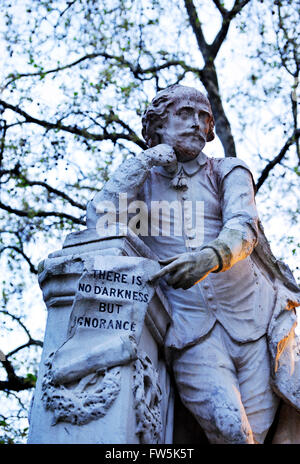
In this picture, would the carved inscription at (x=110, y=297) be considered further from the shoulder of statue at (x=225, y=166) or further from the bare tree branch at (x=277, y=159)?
the bare tree branch at (x=277, y=159)

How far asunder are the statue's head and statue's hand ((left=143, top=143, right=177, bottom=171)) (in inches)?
4.9

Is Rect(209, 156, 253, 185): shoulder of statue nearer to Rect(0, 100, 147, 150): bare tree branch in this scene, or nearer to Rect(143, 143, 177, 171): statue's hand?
Rect(143, 143, 177, 171): statue's hand

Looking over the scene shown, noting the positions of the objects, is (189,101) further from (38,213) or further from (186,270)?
(38,213)

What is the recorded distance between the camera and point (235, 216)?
4.47 m

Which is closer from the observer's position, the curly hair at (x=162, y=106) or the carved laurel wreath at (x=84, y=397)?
the carved laurel wreath at (x=84, y=397)

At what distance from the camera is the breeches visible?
3.95 meters

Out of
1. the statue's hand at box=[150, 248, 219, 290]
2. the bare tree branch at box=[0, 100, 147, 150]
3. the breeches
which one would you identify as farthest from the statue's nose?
the bare tree branch at box=[0, 100, 147, 150]

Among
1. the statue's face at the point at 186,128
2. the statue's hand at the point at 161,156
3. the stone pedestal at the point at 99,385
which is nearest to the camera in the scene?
the stone pedestal at the point at 99,385

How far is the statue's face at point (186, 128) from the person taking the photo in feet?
16.1

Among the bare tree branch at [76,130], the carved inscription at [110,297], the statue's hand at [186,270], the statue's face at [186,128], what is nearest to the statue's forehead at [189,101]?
the statue's face at [186,128]

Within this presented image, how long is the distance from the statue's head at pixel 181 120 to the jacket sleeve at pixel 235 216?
0.25 meters

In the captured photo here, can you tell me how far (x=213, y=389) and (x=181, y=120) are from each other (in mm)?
1824

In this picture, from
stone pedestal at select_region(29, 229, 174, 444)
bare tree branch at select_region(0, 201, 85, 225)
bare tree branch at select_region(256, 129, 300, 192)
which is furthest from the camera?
bare tree branch at select_region(256, 129, 300, 192)
